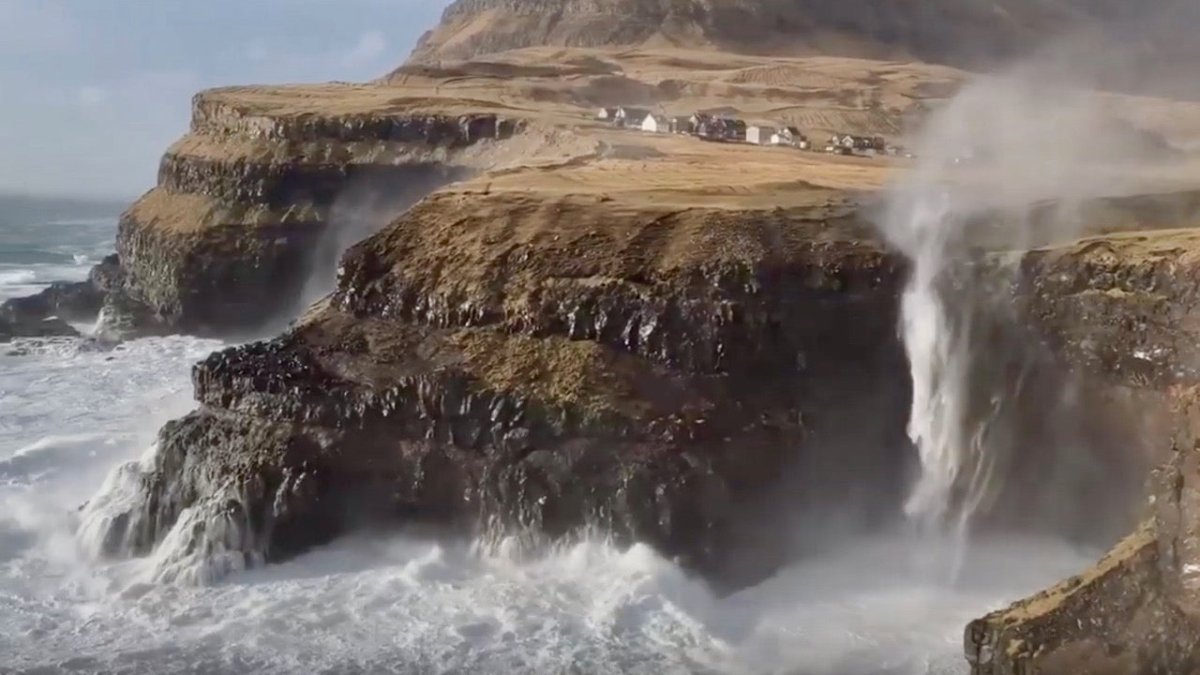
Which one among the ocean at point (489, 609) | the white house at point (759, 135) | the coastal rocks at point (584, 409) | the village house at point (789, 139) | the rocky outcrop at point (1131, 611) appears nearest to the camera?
the rocky outcrop at point (1131, 611)

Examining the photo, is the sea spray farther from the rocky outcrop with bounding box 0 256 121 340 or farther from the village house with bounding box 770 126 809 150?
the rocky outcrop with bounding box 0 256 121 340

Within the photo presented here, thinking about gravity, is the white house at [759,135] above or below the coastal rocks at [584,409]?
above

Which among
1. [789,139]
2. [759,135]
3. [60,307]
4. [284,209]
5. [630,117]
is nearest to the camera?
[284,209]

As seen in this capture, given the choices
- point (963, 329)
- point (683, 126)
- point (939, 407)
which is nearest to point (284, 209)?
point (683, 126)

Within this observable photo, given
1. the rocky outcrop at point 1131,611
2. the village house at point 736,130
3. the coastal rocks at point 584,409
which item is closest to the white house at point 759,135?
the village house at point 736,130

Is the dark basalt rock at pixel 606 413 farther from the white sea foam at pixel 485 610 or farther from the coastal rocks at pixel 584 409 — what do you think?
the white sea foam at pixel 485 610

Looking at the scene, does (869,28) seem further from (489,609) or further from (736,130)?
(489,609)
